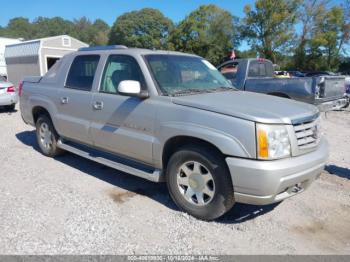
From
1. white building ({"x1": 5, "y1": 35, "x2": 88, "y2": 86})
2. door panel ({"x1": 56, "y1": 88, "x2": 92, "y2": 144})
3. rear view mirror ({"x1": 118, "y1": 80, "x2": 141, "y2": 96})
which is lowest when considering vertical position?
door panel ({"x1": 56, "y1": 88, "x2": 92, "y2": 144})

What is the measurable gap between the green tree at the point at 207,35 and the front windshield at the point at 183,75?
44.7 meters

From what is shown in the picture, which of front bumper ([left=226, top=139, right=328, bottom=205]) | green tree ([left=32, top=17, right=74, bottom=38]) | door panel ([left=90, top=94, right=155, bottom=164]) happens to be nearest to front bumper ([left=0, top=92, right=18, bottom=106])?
door panel ([left=90, top=94, right=155, bottom=164])

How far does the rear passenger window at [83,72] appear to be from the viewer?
4.87 m

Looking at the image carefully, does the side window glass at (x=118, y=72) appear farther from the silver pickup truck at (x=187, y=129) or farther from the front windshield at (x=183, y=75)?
the front windshield at (x=183, y=75)

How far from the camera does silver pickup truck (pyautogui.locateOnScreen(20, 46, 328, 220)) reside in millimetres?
3213

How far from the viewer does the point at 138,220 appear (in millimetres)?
3732

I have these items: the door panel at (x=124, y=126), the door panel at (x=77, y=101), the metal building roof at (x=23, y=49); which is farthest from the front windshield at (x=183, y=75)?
the metal building roof at (x=23, y=49)

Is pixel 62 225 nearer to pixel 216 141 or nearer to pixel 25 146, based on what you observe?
→ pixel 216 141

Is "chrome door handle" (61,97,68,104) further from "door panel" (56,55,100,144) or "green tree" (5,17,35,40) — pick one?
"green tree" (5,17,35,40)

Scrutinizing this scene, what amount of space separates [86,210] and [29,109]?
308cm

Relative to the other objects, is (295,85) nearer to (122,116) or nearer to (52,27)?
(122,116)

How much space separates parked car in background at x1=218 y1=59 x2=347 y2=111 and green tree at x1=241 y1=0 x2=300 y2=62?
3540 cm

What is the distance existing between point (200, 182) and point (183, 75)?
151cm

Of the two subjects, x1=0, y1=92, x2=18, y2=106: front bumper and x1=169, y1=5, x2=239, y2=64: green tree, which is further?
x1=169, y1=5, x2=239, y2=64: green tree
